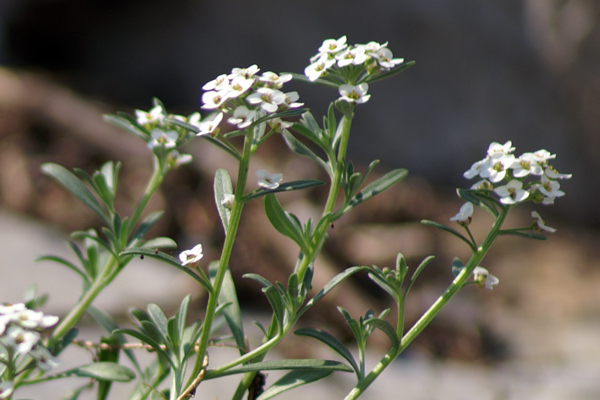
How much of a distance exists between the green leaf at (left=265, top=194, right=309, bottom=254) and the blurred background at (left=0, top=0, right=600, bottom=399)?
5.46 ft

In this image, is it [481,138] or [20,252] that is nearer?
[20,252]

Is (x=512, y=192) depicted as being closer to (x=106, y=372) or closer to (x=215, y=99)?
(x=215, y=99)

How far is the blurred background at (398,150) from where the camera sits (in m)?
2.50

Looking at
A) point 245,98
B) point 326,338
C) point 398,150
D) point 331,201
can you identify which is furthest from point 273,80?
point 398,150

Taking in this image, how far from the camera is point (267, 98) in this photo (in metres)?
0.51

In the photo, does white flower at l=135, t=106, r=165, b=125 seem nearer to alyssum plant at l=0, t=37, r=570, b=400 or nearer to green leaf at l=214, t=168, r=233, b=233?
alyssum plant at l=0, t=37, r=570, b=400

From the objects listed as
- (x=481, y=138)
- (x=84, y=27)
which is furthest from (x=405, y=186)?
(x=84, y=27)

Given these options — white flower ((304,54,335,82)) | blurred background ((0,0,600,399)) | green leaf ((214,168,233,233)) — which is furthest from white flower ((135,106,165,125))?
blurred background ((0,0,600,399))

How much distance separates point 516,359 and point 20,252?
202 cm

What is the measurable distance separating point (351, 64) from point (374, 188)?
0.45ft

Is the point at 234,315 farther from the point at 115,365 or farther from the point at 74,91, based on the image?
the point at 74,91

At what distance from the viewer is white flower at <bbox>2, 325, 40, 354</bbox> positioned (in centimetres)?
46

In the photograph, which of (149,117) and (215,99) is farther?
(149,117)

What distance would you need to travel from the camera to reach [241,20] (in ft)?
11.5
